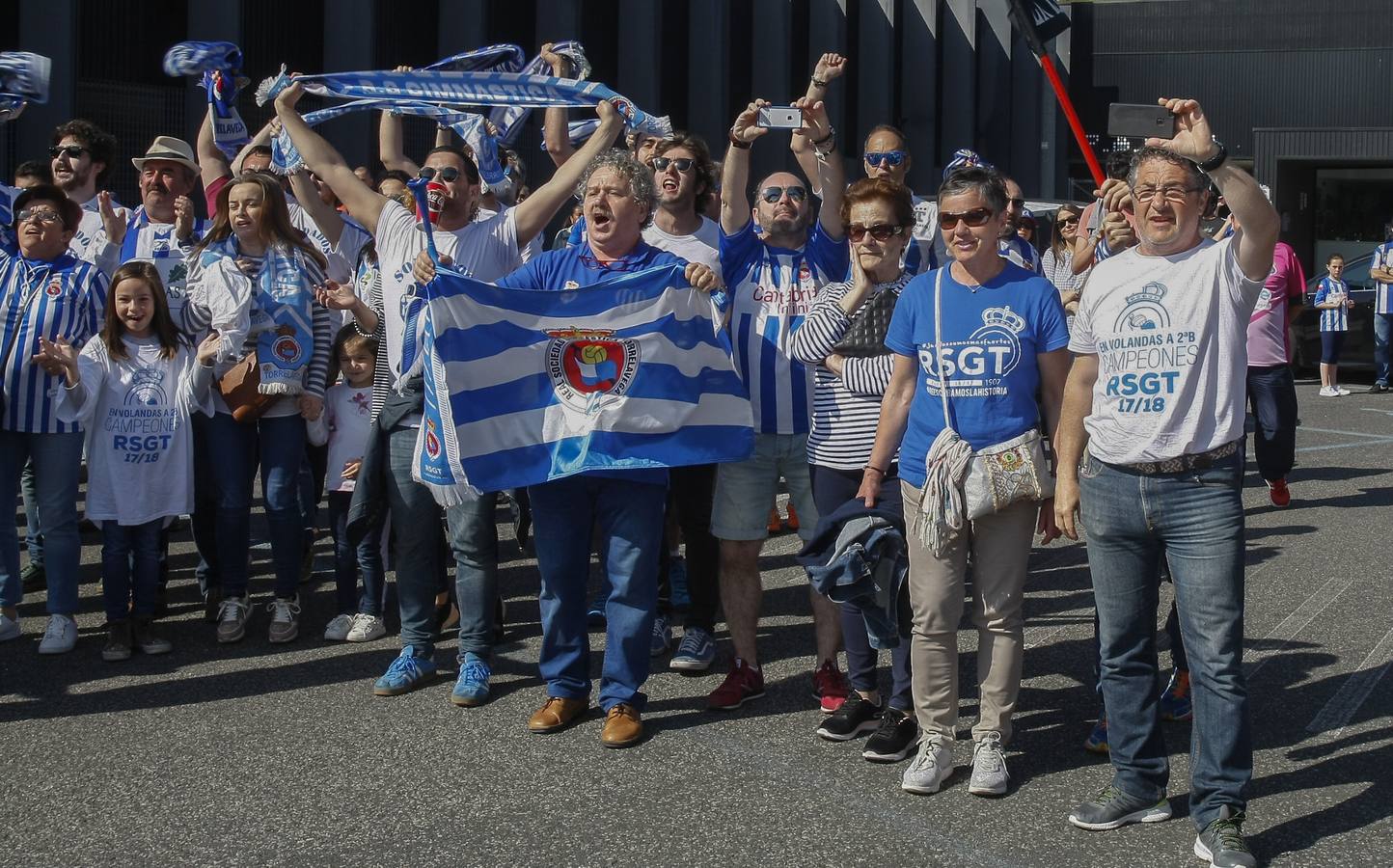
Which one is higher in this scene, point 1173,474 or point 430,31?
point 430,31

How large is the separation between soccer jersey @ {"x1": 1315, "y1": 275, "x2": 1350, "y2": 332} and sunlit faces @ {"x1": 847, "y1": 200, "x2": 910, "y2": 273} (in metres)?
15.7

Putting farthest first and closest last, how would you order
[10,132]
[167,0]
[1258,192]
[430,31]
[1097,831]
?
[430,31] < [167,0] < [10,132] < [1097,831] < [1258,192]

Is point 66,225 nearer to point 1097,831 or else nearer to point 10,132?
point 1097,831

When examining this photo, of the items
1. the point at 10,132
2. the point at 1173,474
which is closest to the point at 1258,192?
the point at 1173,474

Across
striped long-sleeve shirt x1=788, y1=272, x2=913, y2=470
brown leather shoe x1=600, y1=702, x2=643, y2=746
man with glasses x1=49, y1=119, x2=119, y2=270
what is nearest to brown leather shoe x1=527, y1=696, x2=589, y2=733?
brown leather shoe x1=600, y1=702, x2=643, y2=746

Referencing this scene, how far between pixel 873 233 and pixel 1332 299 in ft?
53.6

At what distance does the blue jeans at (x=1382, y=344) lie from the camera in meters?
19.7

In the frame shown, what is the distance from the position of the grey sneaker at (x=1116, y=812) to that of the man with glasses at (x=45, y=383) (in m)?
4.48

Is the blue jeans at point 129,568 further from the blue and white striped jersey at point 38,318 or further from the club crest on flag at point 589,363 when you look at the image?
the club crest on flag at point 589,363

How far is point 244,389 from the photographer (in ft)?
23.2

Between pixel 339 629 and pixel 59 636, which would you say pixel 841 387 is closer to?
pixel 339 629

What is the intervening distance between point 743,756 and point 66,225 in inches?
158

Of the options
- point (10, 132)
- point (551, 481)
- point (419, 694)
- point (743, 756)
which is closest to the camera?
point (743, 756)

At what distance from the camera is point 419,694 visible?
20.4ft
